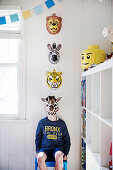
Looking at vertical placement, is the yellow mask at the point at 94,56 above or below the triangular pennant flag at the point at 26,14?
below

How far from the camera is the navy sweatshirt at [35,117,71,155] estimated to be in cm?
212

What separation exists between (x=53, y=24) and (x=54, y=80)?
28.3 inches

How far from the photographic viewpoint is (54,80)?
2.21 metres

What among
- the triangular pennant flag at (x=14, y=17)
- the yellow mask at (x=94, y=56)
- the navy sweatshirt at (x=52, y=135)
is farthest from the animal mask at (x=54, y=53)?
the navy sweatshirt at (x=52, y=135)

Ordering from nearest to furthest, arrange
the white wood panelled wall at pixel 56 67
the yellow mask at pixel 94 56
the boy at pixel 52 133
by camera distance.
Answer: the yellow mask at pixel 94 56, the boy at pixel 52 133, the white wood panelled wall at pixel 56 67

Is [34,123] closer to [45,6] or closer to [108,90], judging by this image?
[108,90]

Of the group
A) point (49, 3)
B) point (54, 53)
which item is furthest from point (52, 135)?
point (49, 3)

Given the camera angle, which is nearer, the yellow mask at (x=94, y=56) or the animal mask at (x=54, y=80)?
the yellow mask at (x=94, y=56)

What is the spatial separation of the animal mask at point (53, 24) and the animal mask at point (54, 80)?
0.55 metres

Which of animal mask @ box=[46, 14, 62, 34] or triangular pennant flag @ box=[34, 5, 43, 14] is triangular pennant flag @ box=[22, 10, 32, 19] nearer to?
triangular pennant flag @ box=[34, 5, 43, 14]

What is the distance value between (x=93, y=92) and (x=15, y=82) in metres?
1.12

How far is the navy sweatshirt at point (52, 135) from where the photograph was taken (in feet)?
6.94

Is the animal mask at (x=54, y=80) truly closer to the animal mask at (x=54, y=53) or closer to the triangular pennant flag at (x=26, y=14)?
the animal mask at (x=54, y=53)

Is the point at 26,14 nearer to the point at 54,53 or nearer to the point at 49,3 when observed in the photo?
the point at 49,3
